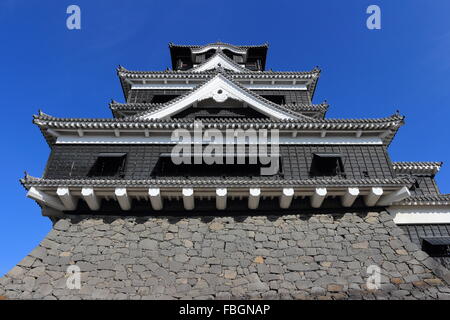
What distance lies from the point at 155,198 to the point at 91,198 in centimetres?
207

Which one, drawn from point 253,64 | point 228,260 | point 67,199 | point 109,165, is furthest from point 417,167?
point 67,199

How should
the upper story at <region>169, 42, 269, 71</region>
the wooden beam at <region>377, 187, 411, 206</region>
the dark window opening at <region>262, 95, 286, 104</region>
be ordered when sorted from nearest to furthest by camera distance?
the wooden beam at <region>377, 187, 411, 206</region> → the dark window opening at <region>262, 95, 286, 104</region> → the upper story at <region>169, 42, 269, 71</region>

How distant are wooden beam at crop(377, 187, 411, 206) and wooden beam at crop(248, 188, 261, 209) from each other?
4186mm

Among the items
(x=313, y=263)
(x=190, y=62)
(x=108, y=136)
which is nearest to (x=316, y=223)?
(x=313, y=263)

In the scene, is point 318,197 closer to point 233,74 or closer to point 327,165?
point 327,165

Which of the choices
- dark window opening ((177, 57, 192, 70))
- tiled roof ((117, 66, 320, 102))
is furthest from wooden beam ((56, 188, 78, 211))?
dark window opening ((177, 57, 192, 70))

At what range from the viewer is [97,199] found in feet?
33.6

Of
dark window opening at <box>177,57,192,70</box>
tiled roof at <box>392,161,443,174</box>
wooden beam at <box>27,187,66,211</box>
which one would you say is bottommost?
wooden beam at <box>27,187,66,211</box>

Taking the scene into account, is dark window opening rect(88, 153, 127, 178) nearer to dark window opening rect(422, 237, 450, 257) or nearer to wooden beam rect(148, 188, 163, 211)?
wooden beam rect(148, 188, 163, 211)

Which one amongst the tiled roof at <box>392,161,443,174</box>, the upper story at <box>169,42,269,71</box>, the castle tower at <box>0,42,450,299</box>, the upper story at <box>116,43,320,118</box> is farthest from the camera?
the upper story at <box>169,42,269,71</box>

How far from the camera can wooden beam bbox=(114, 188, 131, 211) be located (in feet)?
32.0
